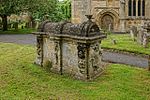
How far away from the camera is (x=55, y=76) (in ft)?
39.1

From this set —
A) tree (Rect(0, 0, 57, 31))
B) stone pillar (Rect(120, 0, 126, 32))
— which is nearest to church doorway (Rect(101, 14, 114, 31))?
stone pillar (Rect(120, 0, 126, 32))

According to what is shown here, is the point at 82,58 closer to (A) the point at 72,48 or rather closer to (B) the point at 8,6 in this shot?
(A) the point at 72,48

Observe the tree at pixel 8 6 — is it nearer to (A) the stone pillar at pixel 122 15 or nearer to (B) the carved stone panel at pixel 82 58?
(A) the stone pillar at pixel 122 15

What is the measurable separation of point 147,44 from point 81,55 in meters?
9.73

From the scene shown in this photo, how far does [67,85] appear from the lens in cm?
1074

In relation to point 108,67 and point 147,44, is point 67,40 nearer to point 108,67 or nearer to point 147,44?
point 108,67

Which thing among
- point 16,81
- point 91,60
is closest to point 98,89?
point 91,60

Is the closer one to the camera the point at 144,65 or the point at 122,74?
the point at 122,74

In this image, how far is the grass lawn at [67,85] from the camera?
9625 mm

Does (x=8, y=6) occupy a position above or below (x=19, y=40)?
above

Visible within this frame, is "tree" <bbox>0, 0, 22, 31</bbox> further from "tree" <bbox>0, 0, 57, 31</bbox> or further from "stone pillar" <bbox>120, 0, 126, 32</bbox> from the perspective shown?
"stone pillar" <bbox>120, 0, 126, 32</bbox>

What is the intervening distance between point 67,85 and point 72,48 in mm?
1633

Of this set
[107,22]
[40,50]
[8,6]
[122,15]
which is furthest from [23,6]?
[40,50]

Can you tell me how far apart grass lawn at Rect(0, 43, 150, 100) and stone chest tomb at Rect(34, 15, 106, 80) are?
0.38 metres
